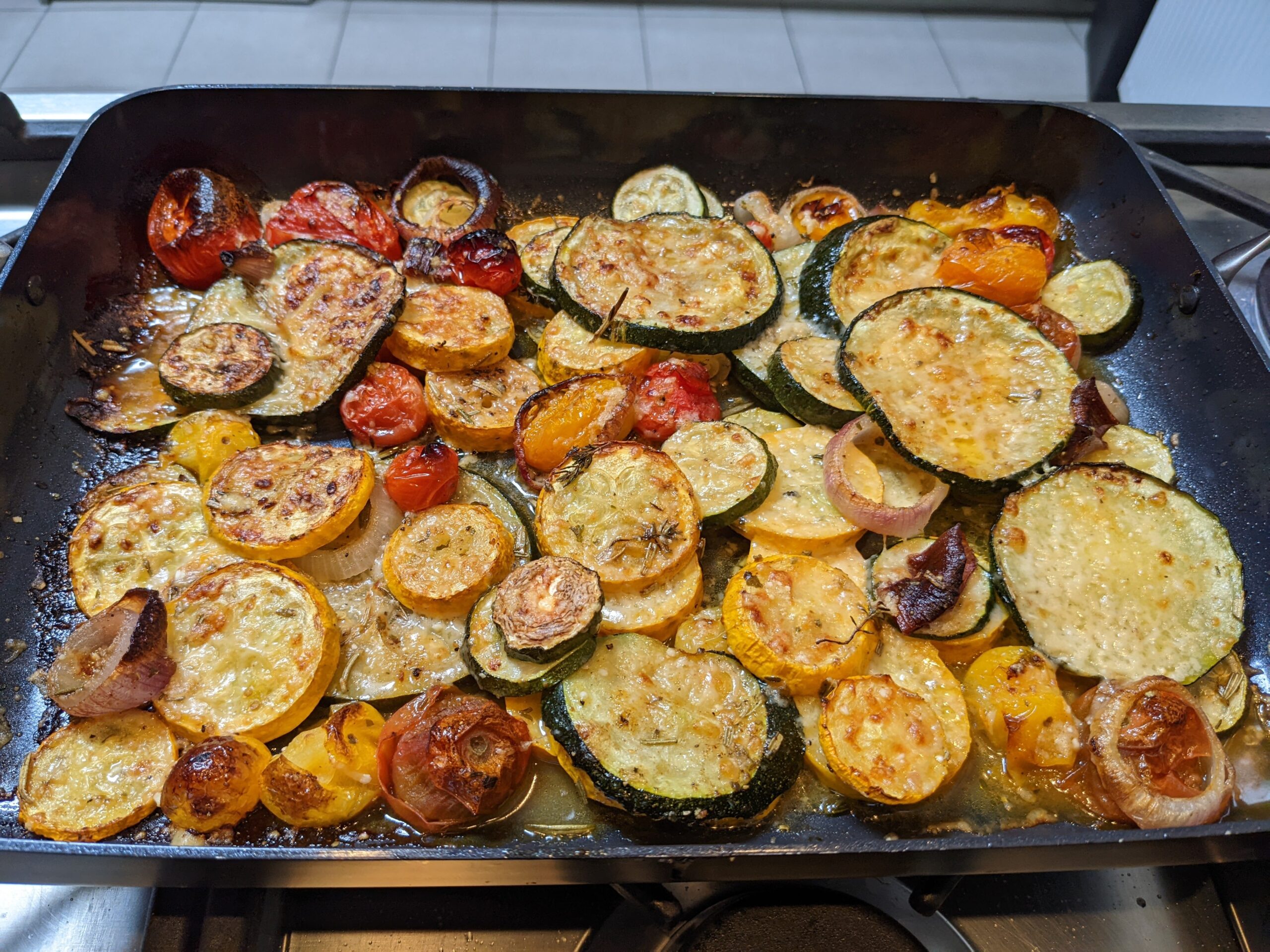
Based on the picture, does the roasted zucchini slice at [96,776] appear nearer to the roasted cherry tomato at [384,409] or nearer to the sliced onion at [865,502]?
the roasted cherry tomato at [384,409]

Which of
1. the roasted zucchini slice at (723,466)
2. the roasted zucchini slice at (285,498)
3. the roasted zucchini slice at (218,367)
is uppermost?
the roasted zucchini slice at (218,367)

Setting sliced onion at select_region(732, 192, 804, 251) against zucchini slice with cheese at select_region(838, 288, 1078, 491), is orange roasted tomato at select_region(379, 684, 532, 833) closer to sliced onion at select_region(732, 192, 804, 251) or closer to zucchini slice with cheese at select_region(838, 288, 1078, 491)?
zucchini slice with cheese at select_region(838, 288, 1078, 491)

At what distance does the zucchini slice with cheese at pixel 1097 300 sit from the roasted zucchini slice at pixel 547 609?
1986mm

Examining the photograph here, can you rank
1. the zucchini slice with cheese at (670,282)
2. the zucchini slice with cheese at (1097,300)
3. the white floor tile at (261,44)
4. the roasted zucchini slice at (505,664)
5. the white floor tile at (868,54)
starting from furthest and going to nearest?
the white floor tile at (868,54) < the white floor tile at (261,44) < the zucchini slice with cheese at (1097,300) < the zucchini slice with cheese at (670,282) < the roasted zucchini slice at (505,664)

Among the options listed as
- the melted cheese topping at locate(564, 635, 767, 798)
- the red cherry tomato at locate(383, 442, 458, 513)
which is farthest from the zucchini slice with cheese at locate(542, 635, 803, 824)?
the red cherry tomato at locate(383, 442, 458, 513)

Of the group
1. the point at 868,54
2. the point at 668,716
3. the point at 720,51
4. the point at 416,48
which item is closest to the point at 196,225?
the point at 668,716

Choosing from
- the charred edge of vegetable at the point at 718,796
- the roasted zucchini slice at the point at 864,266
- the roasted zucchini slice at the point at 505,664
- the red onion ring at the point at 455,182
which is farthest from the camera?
the red onion ring at the point at 455,182

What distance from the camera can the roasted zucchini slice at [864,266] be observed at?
260 centimetres

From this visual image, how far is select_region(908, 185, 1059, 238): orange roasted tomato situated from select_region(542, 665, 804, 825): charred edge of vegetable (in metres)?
2.08

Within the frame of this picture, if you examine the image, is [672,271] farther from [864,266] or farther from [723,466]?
[723,466]

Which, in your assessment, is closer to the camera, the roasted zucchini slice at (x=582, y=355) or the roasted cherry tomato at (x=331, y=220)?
the roasted zucchini slice at (x=582, y=355)

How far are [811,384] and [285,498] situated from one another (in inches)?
60.9

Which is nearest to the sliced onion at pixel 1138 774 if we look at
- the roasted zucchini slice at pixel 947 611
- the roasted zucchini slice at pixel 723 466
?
the roasted zucchini slice at pixel 947 611

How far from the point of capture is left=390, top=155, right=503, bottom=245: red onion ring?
288 centimetres
